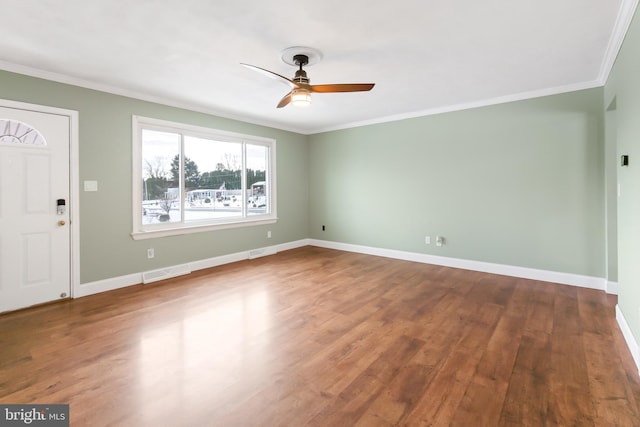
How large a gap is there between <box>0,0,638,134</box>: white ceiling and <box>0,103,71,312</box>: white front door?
2.07 feet

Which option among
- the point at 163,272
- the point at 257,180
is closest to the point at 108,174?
the point at 163,272

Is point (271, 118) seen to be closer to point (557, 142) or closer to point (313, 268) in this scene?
point (313, 268)

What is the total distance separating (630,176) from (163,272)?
5.25 m

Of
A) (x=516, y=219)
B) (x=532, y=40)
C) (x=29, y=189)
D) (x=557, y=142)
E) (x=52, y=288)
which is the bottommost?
(x=52, y=288)

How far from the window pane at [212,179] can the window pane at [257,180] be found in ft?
0.73

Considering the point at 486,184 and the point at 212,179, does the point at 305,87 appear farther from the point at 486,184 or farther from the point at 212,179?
the point at 486,184

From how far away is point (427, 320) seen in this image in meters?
3.00

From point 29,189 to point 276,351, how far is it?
3.25 metres

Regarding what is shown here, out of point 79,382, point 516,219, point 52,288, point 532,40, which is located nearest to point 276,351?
point 79,382

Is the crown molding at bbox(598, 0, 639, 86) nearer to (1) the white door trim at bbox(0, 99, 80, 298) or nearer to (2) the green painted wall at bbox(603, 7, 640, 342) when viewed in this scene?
(2) the green painted wall at bbox(603, 7, 640, 342)

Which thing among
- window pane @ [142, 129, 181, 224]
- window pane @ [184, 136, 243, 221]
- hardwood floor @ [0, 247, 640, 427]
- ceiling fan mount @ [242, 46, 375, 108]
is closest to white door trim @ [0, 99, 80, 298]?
hardwood floor @ [0, 247, 640, 427]

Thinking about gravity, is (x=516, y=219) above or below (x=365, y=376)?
above

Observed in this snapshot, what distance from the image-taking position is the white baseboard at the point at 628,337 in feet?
7.17

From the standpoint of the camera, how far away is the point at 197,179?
4.98m
